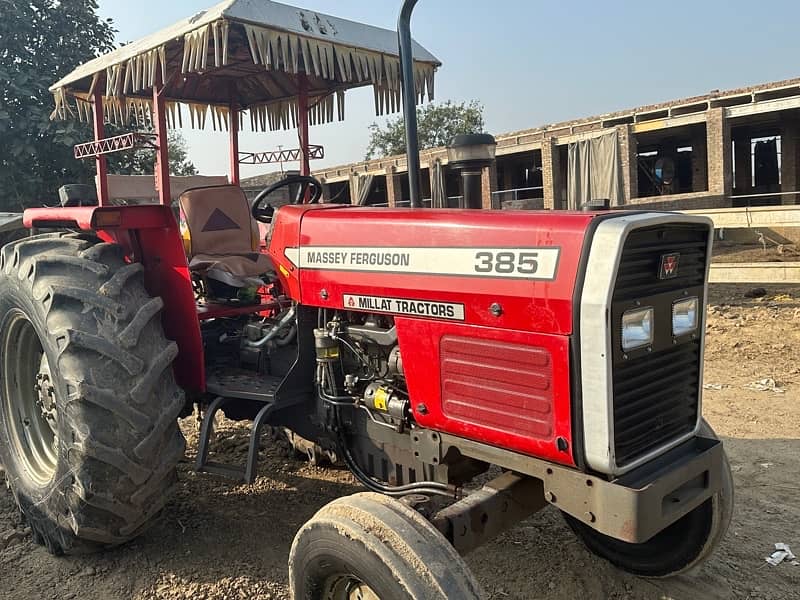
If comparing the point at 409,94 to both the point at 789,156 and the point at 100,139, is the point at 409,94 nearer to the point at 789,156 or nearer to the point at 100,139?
the point at 100,139

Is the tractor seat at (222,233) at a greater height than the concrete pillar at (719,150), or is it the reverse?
the concrete pillar at (719,150)

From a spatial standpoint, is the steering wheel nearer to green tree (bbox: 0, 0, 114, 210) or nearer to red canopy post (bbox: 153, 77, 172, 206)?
red canopy post (bbox: 153, 77, 172, 206)

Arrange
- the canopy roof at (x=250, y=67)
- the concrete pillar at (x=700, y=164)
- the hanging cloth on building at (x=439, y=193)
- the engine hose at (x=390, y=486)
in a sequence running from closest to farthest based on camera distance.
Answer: the engine hose at (x=390, y=486), the canopy roof at (x=250, y=67), the hanging cloth on building at (x=439, y=193), the concrete pillar at (x=700, y=164)

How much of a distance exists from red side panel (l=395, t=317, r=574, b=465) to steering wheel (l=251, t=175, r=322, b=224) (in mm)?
1202

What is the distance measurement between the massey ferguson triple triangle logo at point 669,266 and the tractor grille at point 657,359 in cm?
1

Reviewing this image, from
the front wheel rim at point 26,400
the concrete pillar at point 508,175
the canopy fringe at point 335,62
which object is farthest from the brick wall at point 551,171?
the front wheel rim at point 26,400

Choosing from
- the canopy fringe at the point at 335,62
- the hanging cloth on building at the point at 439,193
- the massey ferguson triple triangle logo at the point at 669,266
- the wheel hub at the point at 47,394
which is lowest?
the wheel hub at the point at 47,394

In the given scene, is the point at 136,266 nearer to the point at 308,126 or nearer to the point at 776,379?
the point at 308,126

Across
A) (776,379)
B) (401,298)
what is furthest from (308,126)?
(776,379)

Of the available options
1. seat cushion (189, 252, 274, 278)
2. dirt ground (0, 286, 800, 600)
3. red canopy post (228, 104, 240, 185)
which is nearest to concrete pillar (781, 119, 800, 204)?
dirt ground (0, 286, 800, 600)

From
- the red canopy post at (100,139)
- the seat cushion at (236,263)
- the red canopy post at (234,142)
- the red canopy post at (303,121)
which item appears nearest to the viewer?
the seat cushion at (236,263)

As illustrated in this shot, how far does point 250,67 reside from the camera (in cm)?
405

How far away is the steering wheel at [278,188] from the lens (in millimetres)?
3236

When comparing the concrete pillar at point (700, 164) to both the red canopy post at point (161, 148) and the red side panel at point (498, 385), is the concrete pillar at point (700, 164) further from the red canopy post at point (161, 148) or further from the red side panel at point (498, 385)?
the red side panel at point (498, 385)
